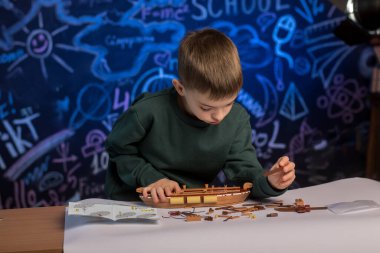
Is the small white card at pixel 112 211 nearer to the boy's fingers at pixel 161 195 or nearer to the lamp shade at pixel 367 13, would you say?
the boy's fingers at pixel 161 195

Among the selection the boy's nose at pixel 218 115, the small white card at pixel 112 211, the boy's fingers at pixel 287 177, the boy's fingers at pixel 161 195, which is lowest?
the small white card at pixel 112 211

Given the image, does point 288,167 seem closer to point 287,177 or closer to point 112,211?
point 287,177

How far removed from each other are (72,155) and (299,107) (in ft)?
5.33

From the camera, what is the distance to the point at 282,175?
1.53 metres

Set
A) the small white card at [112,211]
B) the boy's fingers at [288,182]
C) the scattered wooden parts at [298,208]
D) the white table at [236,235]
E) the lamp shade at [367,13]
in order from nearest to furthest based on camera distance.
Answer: the white table at [236,235] < the small white card at [112,211] < the scattered wooden parts at [298,208] < the boy's fingers at [288,182] < the lamp shade at [367,13]

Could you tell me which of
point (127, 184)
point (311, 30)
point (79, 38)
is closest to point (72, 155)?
point (79, 38)

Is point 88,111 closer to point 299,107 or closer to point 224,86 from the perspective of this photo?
point 299,107

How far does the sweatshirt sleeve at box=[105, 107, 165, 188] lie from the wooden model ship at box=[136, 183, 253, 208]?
22 centimetres

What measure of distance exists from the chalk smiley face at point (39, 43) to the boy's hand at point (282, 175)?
2.58m

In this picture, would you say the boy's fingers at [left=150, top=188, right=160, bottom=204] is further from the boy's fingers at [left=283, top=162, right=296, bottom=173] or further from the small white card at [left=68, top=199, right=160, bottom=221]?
the boy's fingers at [left=283, top=162, right=296, bottom=173]

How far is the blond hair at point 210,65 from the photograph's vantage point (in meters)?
1.56

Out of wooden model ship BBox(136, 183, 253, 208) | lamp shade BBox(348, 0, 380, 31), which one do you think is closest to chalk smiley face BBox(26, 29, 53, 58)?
lamp shade BBox(348, 0, 380, 31)

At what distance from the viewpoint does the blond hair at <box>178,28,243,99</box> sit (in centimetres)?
156

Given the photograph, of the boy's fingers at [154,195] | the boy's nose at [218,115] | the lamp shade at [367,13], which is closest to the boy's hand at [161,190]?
the boy's fingers at [154,195]
